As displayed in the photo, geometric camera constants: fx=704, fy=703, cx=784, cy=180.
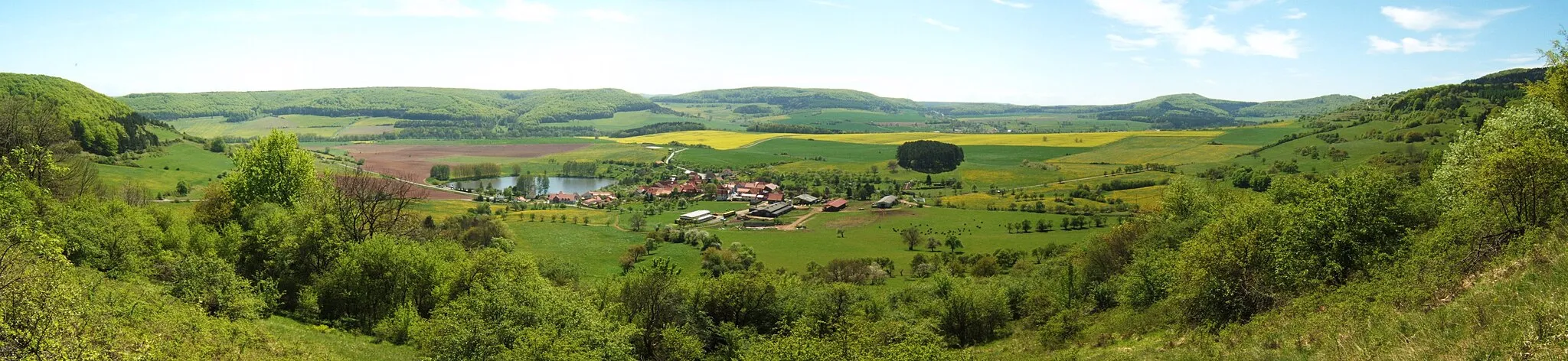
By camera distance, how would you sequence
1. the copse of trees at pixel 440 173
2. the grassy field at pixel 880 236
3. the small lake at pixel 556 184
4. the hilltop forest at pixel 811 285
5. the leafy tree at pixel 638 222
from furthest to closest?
the copse of trees at pixel 440 173
the small lake at pixel 556 184
the leafy tree at pixel 638 222
the grassy field at pixel 880 236
the hilltop forest at pixel 811 285

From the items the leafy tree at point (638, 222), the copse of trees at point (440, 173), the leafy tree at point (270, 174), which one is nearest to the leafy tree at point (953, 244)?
the leafy tree at point (638, 222)

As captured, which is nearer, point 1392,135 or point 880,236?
point 880,236

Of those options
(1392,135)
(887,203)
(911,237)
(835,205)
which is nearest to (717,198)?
(835,205)

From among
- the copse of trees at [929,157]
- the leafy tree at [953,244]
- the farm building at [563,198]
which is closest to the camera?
the leafy tree at [953,244]

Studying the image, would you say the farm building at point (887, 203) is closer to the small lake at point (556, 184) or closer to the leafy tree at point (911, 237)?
the leafy tree at point (911, 237)

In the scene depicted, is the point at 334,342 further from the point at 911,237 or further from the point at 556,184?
the point at 556,184

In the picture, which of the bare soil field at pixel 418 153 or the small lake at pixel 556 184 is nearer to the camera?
the small lake at pixel 556 184
